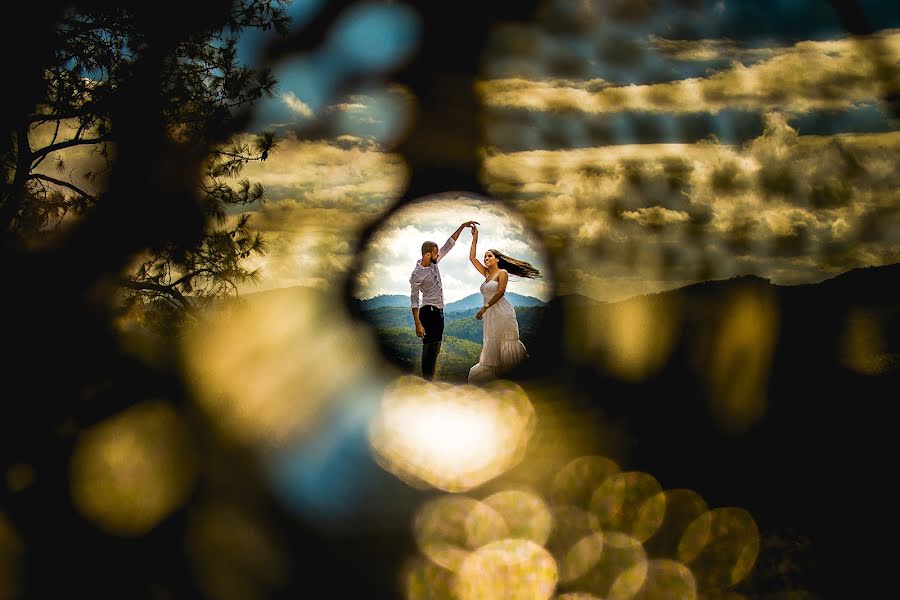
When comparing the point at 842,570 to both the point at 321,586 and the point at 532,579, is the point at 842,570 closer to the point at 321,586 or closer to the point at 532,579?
the point at 532,579

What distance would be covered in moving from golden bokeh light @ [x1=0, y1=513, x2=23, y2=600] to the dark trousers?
17.3ft

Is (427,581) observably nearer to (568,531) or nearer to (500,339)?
(568,531)

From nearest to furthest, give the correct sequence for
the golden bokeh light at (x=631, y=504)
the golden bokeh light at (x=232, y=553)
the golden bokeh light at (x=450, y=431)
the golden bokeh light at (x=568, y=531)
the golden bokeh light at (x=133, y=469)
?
the golden bokeh light at (x=232, y=553)
the golden bokeh light at (x=568, y=531)
the golden bokeh light at (x=133, y=469)
the golden bokeh light at (x=631, y=504)
the golden bokeh light at (x=450, y=431)

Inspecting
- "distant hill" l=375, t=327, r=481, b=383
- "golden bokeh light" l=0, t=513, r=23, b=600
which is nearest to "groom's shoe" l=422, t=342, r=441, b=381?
"distant hill" l=375, t=327, r=481, b=383

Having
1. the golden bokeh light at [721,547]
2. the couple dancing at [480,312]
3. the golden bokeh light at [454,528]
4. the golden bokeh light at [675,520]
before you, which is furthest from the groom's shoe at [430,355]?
the golden bokeh light at [721,547]

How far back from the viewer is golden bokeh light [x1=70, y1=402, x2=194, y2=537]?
5707 mm

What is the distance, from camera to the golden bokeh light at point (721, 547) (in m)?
5.11

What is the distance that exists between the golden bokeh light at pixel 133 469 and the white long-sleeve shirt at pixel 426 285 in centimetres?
330

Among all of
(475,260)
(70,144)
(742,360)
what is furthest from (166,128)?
(742,360)

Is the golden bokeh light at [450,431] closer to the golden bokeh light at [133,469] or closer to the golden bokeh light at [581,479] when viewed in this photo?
the golden bokeh light at [581,479]

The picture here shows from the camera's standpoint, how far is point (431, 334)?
952cm

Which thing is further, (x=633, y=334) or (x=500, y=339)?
(x=633, y=334)

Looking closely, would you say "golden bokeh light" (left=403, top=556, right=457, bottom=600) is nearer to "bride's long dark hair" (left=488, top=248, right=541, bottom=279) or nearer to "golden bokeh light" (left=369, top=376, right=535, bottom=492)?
"golden bokeh light" (left=369, top=376, right=535, bottom=492)

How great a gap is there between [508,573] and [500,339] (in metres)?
4.86
